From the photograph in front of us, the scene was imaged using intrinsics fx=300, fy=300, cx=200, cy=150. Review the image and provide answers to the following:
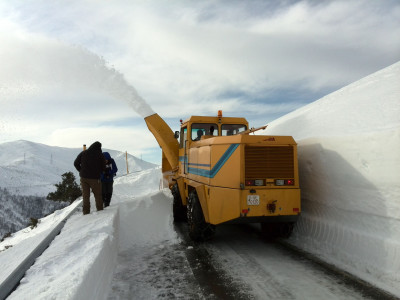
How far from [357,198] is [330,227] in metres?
0.75

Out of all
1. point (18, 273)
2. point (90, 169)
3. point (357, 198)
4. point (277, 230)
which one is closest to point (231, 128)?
point (277, 230)

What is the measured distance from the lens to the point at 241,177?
5.11m

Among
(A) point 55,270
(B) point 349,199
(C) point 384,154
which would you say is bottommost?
(A) point 55,270

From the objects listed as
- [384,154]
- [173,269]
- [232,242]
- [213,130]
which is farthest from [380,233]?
[213,130]

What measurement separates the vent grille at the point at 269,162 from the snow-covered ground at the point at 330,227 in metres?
0.96

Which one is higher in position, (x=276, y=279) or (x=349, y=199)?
(x=349, y=199)

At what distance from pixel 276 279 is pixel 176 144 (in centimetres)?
575

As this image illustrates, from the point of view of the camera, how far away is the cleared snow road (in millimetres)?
3721

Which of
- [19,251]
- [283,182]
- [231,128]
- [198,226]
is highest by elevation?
[231,128]

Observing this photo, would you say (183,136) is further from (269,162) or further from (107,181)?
(269,162)

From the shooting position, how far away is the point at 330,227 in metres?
5.33

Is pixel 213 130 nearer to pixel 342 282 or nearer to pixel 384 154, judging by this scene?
pixel 384 154

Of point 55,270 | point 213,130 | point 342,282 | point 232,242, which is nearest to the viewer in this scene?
point 55,270

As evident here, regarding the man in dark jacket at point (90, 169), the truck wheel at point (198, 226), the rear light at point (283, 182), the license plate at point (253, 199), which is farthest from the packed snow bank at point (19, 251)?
the rear light at point (283, 182)
